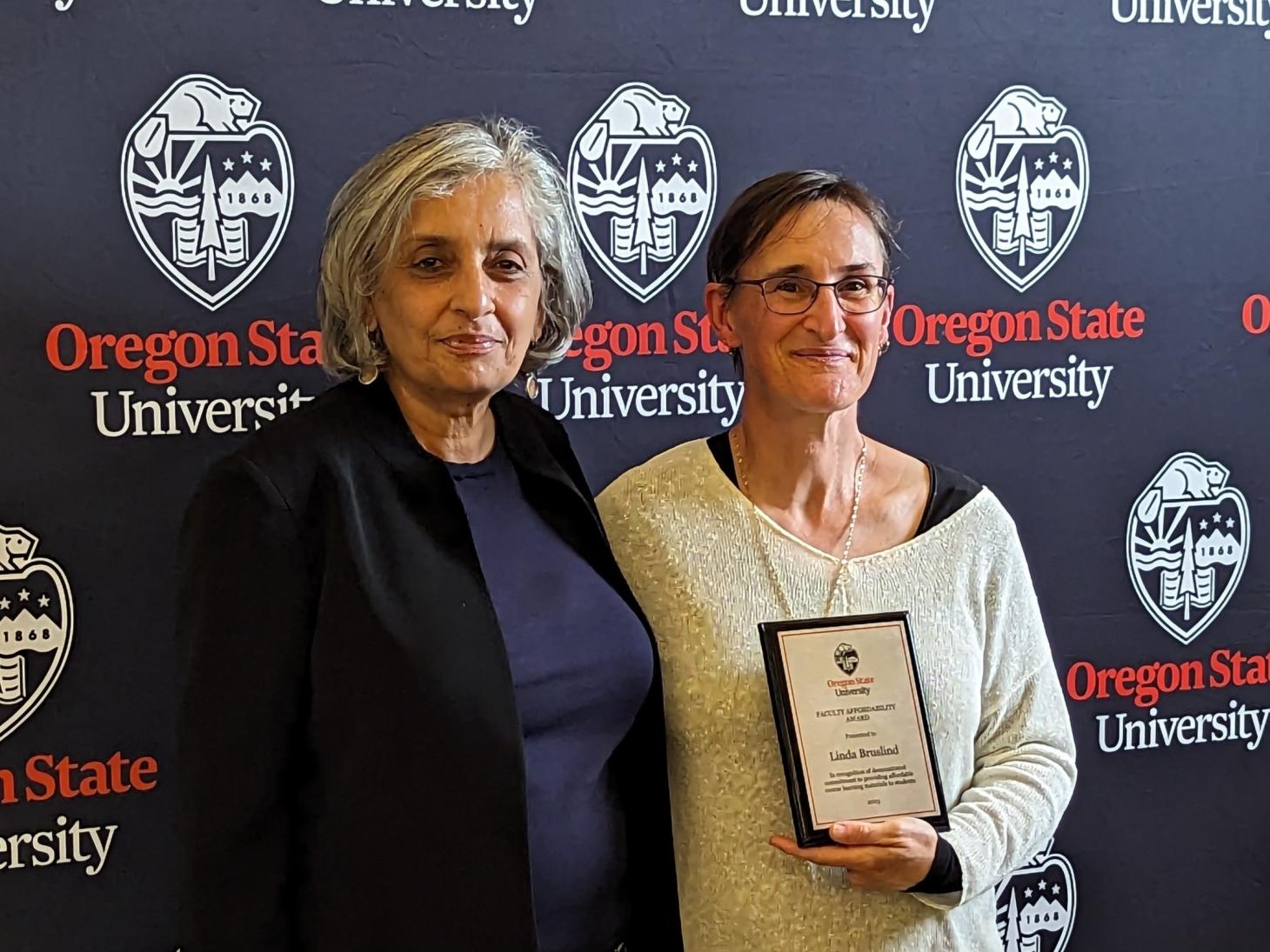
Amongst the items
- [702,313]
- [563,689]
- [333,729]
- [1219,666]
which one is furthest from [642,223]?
[1219,666]

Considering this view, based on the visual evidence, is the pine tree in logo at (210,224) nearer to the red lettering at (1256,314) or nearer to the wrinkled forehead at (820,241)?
the wrinkled forehead at (820,241)

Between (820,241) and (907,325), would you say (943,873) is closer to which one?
(820,241)

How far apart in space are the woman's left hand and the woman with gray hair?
0.25m

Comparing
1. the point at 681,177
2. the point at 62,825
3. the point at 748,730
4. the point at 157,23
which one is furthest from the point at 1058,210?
the point at 62,825

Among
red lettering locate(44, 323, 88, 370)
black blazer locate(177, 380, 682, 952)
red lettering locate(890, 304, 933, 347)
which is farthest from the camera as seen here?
red lettering locate(890, 304, 933, 347)

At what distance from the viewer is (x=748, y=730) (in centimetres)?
162

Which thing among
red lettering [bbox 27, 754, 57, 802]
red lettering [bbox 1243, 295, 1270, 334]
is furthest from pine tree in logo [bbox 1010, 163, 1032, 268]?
red lettering [bbox 27, 754, 57, 802]

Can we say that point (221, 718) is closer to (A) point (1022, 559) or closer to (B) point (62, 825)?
(B) point (62, 825)

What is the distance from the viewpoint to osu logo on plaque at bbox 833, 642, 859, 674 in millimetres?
1559

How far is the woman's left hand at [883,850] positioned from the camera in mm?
1518

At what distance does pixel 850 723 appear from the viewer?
155cm

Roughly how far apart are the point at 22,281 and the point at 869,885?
1.28 meters

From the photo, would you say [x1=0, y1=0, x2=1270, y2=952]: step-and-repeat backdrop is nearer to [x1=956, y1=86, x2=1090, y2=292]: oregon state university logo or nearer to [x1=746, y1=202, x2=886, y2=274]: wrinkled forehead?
[x1=956, y1=86, x2=1090, y2=292]: oregon state university logo

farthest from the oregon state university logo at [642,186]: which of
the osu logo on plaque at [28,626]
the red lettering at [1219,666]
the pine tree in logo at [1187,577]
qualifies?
the red lettering at [1219,666]
